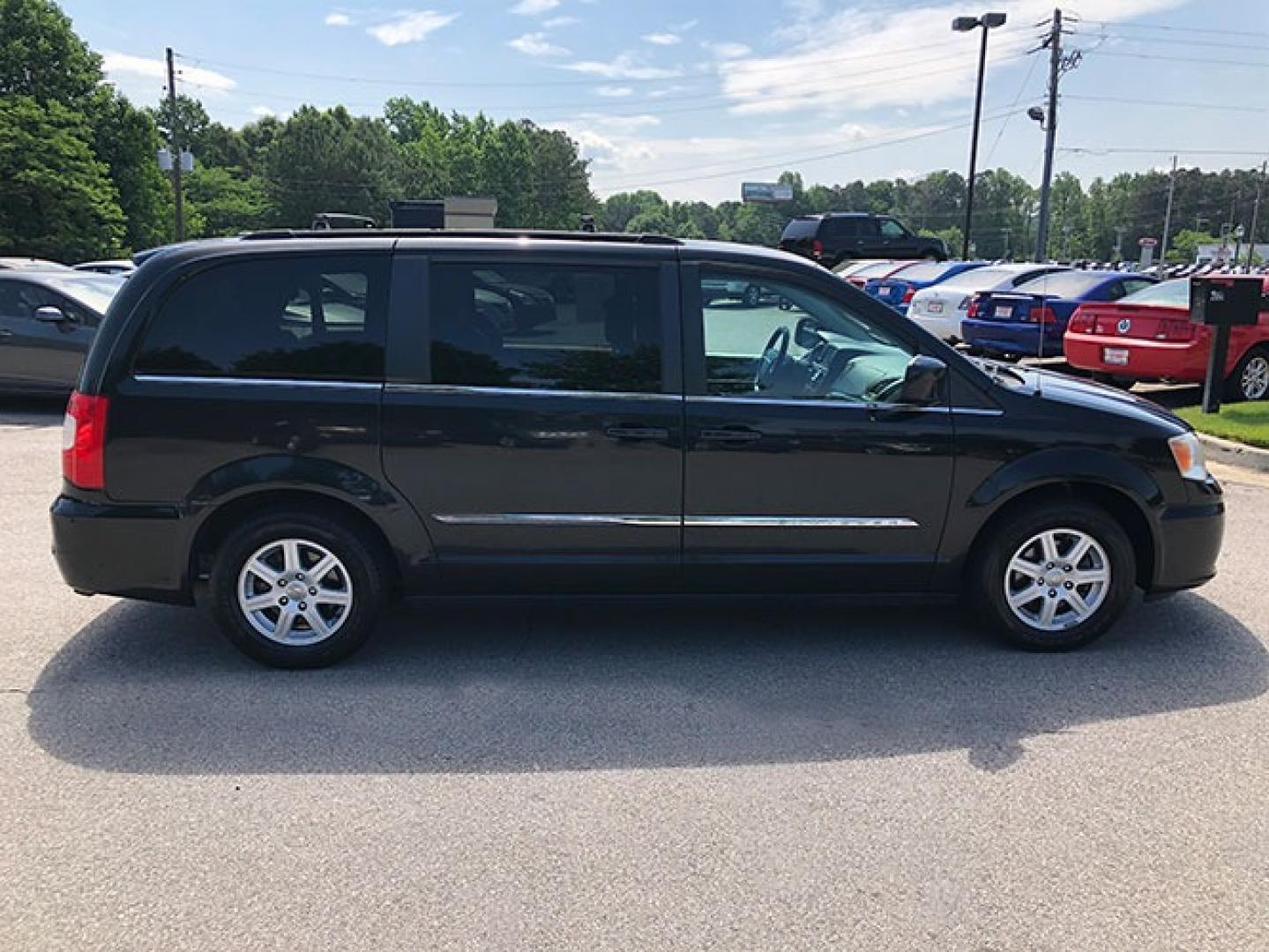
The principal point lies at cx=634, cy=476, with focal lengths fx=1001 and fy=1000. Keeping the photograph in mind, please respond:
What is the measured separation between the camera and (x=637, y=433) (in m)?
A: 4.10

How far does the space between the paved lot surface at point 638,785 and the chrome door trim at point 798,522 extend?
0.43 meters

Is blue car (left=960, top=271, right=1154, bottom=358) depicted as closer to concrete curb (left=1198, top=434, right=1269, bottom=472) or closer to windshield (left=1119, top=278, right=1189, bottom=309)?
windshield (left=1119, top=278, right=1189, bottom=309)

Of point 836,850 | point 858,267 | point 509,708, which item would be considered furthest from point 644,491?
point 858,267

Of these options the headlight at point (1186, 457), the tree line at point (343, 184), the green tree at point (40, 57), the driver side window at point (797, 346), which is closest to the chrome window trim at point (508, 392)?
the driver side window at point (797, 346)

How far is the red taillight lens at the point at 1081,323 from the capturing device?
10945mm

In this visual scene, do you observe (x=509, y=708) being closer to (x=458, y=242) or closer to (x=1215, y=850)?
(x=458, y=242)

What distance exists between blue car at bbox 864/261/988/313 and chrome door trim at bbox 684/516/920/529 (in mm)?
13375

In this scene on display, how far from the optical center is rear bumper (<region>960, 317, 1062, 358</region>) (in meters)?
12.8

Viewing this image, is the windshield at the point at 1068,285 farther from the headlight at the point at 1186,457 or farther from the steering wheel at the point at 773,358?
the steering wheel at the point at 773,358

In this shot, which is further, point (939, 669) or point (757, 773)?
point (939, 669)

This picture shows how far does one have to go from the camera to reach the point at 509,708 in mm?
3887

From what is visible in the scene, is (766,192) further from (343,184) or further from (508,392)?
(508,392)

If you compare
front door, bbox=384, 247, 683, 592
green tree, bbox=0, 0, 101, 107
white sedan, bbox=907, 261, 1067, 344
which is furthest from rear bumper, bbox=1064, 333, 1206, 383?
green tree, bbox=0, 0, 101, 107

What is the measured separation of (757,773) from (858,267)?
69.9 ft
